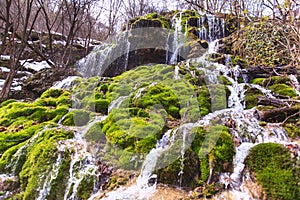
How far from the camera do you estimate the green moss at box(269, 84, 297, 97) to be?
5.88 meters

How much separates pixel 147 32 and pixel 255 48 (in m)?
5.12

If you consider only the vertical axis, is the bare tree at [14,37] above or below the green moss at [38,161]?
above

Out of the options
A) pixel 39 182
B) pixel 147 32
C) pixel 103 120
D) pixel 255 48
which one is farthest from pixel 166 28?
pixel 39 182

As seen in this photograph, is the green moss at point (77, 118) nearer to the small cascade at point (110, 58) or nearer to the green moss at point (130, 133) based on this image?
the green moss at point (130, 133)

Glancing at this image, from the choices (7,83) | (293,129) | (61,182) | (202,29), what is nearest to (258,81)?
(293,129)

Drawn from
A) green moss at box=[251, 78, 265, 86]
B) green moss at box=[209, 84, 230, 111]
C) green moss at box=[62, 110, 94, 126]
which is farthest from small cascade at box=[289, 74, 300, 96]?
green moss at box=[62, 110, 94, 126]

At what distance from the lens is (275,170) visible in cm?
312

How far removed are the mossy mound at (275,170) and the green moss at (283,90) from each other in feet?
10.2

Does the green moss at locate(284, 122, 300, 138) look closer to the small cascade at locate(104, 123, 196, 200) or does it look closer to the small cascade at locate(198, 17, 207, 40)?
the small cascade at locate(104, 123, 196, 200)

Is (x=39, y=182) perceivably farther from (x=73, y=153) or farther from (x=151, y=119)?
(x=151, y=119)

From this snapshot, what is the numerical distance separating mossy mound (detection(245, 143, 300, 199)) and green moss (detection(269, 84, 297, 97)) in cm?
311

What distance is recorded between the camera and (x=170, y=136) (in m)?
4.02

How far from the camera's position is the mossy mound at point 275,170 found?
2.88 m

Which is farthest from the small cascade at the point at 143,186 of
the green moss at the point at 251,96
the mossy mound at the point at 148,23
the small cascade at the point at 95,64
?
the small cascade at the point at 95,64
